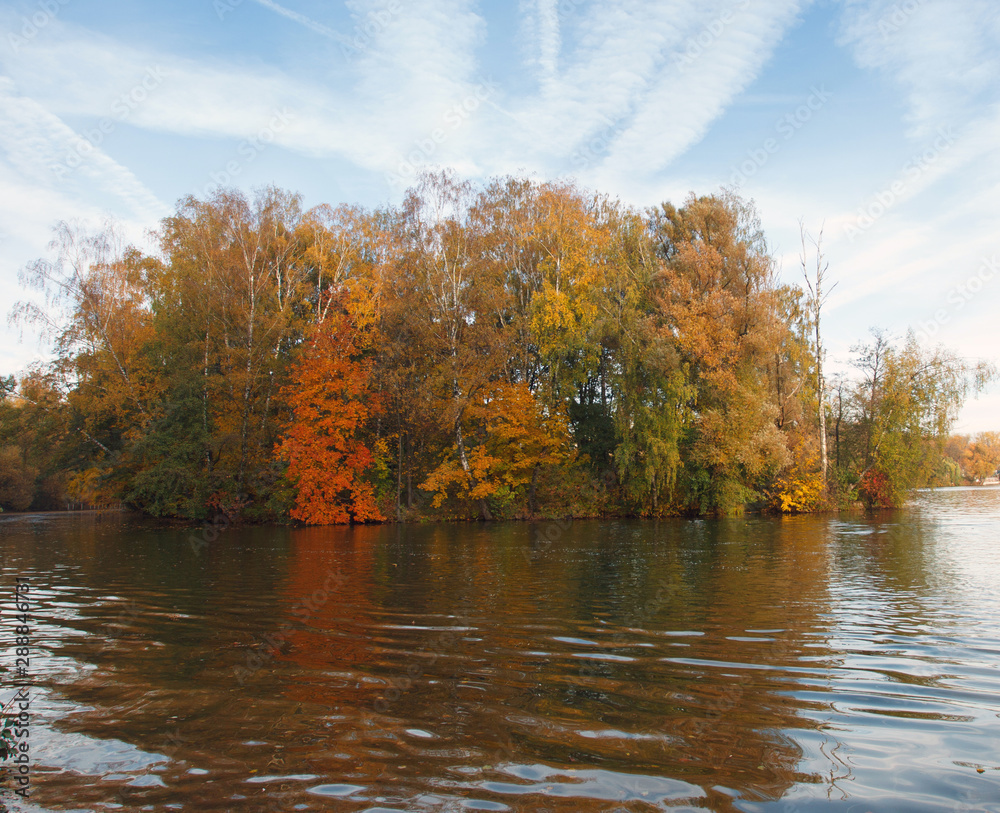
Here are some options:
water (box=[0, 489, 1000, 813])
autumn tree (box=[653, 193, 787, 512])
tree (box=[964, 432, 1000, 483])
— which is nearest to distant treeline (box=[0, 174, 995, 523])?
autumn tree (box=[653, 193, 787, 512])

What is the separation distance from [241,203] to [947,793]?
39.8 m

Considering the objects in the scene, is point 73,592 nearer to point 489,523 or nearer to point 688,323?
point 489,523

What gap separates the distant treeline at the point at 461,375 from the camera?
34.5 m

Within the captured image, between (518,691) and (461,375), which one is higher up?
(461,375)

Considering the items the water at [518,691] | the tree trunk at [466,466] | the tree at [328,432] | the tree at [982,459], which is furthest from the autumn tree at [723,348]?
the tree at [982,459]

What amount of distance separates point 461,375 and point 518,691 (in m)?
29.5

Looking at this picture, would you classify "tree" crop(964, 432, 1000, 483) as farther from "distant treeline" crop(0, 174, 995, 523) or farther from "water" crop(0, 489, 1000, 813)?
"water" crop(0, 489, 1000, 813)

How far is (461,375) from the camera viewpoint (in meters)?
35.1

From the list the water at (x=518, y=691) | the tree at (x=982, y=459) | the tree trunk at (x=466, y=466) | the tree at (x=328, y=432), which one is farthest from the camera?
the tree at (x=982, y=459)

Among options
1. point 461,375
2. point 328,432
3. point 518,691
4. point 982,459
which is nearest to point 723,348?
point 461,375

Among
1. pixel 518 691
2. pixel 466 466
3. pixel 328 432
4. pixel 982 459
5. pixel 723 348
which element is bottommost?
pixel 518 691

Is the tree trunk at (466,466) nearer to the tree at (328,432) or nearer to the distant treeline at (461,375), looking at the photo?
the distant treeline at (461,375)

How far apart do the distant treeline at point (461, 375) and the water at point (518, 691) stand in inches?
830

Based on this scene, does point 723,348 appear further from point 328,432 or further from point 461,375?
point 328,432
